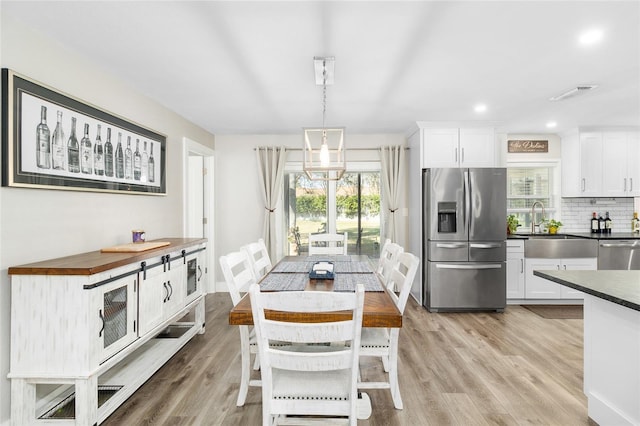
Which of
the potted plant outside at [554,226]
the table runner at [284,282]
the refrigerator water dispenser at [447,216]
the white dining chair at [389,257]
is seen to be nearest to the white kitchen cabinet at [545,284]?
the potted plant outside at [554,226]

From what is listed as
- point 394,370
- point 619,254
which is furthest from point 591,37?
point 619,254

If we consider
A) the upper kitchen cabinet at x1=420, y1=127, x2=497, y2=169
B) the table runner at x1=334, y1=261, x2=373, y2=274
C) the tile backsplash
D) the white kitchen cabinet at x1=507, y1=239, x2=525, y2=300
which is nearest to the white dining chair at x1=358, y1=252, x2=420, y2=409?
the table runner at x1=334, y1=261, x2=373, y2=274

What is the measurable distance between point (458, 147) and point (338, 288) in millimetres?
3124

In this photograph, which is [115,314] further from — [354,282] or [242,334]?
[354,282]

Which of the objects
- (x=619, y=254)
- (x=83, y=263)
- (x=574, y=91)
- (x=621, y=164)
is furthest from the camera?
(x=621, y=164)

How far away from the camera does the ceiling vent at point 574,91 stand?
3.05 meters

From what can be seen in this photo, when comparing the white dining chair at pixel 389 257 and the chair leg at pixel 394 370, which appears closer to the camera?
the chair leg at pixel 394 370

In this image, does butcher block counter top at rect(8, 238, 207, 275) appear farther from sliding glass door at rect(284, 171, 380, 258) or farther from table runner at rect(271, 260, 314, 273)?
sliding glass door at rect(284, 171, 380, 258)

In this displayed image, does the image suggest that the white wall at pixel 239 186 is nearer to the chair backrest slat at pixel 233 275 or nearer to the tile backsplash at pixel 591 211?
the chair backrest slat at pixel 233 275

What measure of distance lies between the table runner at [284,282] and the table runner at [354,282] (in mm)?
227

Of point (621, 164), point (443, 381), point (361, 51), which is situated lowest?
point (443, 381)

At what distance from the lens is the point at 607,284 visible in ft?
5.84

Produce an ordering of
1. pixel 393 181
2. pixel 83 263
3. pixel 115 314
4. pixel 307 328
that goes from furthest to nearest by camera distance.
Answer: pixel 393 181
pixel 115 314
pixel 83 263
pixel 307 328

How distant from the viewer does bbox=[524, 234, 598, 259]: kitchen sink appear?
4.29 metres
